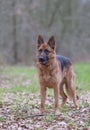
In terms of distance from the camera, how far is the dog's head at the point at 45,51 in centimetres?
968

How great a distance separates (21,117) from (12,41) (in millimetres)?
31792

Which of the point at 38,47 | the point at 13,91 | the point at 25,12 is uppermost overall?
the point at 25,12

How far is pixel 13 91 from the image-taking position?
15633mm

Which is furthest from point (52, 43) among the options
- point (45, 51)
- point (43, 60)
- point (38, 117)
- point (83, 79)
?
point (83, 79)

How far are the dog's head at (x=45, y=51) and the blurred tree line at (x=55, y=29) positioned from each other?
2902cm

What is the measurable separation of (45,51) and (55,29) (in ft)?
106

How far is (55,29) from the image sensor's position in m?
41.8

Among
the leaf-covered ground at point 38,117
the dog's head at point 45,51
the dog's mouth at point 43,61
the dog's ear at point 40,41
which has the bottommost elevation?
the leaf-covered ground at point 38,117

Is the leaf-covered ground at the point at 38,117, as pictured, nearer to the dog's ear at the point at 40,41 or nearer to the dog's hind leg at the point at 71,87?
the dog's hind leg at the point at 71,87

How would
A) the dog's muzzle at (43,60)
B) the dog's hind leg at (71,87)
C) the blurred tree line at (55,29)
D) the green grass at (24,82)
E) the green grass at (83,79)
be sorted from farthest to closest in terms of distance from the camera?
the blurred tree line at (55,29)
the green grass at (83,79)
the green grass at (24,82)
the dog's hind leg at (71,87)
the dog's muzzle at (43,60)

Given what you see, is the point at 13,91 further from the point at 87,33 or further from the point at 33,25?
the point at 87,33

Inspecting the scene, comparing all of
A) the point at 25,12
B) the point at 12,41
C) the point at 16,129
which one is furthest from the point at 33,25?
the point at 16,129

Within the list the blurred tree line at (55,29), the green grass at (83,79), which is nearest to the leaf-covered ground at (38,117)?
the green grass at (83,79)

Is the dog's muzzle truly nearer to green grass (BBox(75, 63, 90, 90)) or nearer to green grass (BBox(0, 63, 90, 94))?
green grass (BBox(0, 63, 90, 94))
